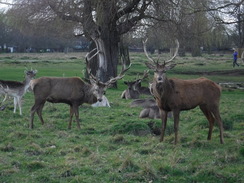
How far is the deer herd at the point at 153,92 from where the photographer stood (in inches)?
397

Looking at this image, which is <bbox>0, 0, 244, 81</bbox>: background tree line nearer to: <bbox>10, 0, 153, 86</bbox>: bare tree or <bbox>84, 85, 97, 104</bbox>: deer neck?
<bbox>10, 0, 153, 86</bbox>: bare tree

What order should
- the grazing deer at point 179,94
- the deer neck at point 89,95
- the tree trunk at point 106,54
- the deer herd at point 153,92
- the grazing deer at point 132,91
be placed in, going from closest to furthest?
the grazing deer at point 179,94 → the deer herd at point 153,92 → the deer neck at point 89,95 → the grazing deer at point 132,91 → the tree trunk at point 106,54

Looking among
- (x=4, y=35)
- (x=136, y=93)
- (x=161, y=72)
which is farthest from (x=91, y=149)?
(x=4, y=35)

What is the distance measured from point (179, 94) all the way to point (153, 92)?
577 mm

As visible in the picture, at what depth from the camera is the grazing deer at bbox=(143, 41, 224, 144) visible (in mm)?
9977

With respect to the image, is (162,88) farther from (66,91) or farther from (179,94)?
(66,91)

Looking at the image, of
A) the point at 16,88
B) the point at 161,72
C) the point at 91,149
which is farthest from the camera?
the point at 16,88

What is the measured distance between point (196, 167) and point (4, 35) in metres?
72.2

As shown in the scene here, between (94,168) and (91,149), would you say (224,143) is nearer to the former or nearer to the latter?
(91,149)

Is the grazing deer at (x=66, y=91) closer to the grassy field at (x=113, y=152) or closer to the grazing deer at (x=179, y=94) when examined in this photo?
the grassy field at (x=113, y=152)

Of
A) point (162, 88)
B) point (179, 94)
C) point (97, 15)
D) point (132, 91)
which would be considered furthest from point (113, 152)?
point (97, 15)

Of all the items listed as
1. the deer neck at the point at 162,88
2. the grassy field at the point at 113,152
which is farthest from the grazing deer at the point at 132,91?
the deer neck at the point at 162,88

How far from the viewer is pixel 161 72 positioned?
990cm

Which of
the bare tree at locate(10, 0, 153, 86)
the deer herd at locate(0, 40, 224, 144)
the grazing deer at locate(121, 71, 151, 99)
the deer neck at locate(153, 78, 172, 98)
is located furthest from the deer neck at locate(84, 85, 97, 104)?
the bare tree at locate(10, 0, 153, 86)
